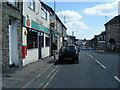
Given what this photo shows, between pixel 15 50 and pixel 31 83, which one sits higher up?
pixel 15 50

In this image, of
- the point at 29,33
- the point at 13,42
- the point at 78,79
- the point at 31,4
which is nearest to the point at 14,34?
the point at 13,42

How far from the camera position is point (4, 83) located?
6.41m

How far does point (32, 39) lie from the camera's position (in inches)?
565

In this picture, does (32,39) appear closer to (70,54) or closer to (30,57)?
(30,57)

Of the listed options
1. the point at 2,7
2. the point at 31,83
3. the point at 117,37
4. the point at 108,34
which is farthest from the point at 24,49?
the point at 108,34

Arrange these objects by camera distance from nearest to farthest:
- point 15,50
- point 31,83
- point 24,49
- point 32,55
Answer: point 31,83
point 15,50
point 24,49
point 32,55

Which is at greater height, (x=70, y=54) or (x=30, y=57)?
(x=70, y=54)

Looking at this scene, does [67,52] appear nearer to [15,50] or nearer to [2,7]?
[15,50]

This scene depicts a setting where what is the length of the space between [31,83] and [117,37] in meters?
45.1

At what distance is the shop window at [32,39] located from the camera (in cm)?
1326

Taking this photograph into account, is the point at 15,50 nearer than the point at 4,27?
No

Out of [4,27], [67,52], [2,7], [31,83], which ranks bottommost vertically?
[31,83]

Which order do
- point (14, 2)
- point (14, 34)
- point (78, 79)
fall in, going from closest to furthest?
1. point (78, 79)
2. point (14, 2)
3. point (14, 34)

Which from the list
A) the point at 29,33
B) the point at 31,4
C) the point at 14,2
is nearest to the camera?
the point at 14,2
